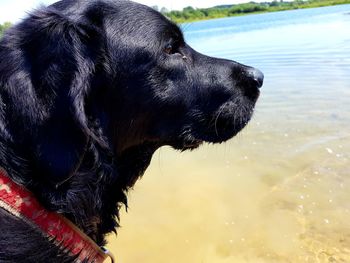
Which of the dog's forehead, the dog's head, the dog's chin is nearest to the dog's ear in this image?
the dog's head

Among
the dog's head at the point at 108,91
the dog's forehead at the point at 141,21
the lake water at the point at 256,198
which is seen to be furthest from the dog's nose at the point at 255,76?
the lake water at the point at 256,198

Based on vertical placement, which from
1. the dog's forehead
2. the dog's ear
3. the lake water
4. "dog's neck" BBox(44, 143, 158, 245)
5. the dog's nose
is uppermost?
the dog's forehead

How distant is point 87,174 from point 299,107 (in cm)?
637

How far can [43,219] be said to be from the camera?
181 centimetres

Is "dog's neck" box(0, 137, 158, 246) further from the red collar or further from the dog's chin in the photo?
the dog's chin

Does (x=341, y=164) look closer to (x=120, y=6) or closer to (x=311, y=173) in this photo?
(x=311, y=173)

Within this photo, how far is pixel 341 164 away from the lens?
5.11 m

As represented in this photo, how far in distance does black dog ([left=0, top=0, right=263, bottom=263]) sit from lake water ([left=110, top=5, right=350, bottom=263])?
3.35ft

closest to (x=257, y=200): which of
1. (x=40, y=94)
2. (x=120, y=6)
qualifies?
(x=120, y=6)

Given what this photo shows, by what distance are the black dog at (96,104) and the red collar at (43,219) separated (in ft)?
0.11

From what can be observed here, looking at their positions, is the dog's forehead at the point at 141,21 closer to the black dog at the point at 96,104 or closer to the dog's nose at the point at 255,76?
the black dog at the point at 96,104

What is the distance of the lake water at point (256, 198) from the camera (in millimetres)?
3873

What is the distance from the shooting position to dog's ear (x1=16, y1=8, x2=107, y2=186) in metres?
1.78

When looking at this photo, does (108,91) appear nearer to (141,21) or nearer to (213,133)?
(141,21)
